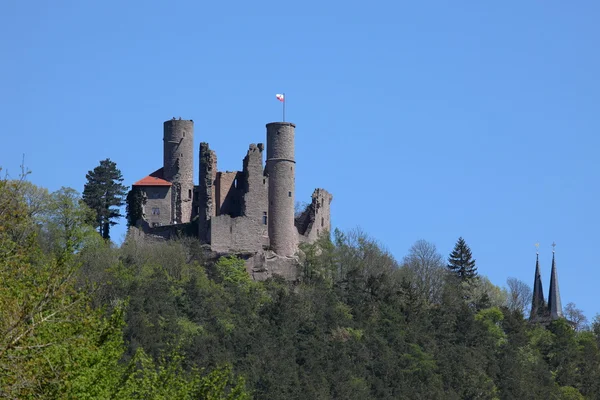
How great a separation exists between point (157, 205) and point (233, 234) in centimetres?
442

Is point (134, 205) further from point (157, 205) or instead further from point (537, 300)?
point (537, 300)

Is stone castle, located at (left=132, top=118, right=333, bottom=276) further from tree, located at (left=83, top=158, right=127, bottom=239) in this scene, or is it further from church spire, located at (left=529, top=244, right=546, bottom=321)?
church spire, located at (left=529, top=244, right=546, bottom=321)

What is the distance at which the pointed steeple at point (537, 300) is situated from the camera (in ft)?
291

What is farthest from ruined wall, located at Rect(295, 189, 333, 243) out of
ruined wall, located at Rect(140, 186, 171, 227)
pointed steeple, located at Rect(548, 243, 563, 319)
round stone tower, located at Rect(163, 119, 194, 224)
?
pointed steeple, located at Rect(548, 243, 563, 319)

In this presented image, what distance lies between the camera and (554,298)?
8969cm

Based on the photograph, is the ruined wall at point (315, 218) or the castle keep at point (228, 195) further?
the ruined wall at point (315, 218)

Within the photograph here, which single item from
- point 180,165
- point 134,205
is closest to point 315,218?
point 180,165

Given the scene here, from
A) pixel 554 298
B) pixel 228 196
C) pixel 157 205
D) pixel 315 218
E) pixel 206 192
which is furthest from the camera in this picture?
pixel 554 298

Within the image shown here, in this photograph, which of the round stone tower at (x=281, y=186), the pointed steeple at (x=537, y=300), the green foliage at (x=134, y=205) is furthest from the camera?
the pointed steeple at (x=537, y=300)

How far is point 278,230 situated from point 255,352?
295 inches

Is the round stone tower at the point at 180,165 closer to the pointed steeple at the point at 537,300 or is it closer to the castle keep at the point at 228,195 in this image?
the castle keep at the point at 228,195

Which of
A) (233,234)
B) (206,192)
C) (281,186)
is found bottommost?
(233,234)

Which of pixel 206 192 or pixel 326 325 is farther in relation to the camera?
pixel 326 325

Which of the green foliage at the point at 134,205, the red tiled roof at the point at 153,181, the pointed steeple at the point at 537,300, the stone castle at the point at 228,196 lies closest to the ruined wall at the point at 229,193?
the stone castle at the point at 228,196
